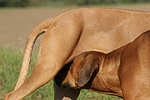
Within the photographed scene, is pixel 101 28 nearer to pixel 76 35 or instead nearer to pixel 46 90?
pixel 76 35

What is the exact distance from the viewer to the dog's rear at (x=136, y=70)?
3.06m

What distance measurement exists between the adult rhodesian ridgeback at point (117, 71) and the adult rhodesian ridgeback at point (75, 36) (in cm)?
19

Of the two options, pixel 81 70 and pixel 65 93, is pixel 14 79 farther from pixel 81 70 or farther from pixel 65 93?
pixel 81 70

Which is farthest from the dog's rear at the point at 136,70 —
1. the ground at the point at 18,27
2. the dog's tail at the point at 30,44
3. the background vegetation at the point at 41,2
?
the background vegetation at the point at 41,2

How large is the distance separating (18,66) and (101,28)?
314 cm

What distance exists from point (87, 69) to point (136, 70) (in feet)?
1.71

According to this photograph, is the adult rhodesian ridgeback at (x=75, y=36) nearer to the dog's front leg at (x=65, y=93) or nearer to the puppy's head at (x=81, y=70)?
the puppy's head at (x=81, y=70)

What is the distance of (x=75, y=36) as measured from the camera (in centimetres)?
371

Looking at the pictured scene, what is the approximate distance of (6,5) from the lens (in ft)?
105

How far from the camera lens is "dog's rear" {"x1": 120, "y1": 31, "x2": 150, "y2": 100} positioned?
3061 mm

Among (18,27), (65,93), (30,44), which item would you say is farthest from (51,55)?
(18,27)

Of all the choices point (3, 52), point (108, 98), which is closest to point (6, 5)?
point (3, 52)

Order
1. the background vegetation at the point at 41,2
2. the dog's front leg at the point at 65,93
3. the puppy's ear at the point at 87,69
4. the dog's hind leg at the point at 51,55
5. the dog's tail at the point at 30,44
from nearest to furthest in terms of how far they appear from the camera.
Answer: the puppy's ear at the point at 87,69, the dog's hind leg at the point at 51,55, the dog's tail at the point at 30,44, the dog's front leg at the point at 65,93, the background vegetation at the point at 41,2

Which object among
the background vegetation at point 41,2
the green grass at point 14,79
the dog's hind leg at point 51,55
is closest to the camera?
the dog's hind leg at point 51,55
